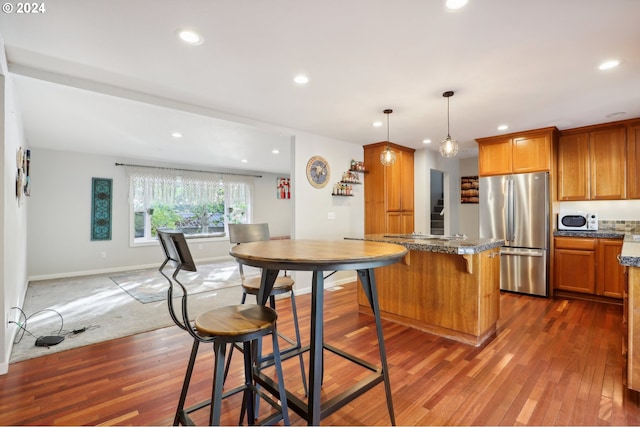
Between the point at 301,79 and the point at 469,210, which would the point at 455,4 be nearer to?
the point at 301,79

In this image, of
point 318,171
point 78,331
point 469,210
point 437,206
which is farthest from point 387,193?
point 78,331

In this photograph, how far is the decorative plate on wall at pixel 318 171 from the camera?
14.8 feet

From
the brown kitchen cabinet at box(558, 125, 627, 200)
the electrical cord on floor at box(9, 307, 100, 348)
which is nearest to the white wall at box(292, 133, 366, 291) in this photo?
the electrical cord on floor at box(9, 307, 100, 348)

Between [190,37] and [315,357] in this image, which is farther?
[190,37]

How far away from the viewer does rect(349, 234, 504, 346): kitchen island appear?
8.51ft

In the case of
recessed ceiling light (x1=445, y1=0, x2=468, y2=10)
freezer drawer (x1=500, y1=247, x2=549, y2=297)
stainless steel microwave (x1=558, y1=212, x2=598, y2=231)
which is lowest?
freezer drawer (x1=500, y1=247, x2=549, y2=297)

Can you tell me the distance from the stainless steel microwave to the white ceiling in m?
1.22

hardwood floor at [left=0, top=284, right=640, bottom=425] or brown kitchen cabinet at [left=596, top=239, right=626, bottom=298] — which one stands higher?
brown kitchen cabinet at [left=596, top=239, right=626, bottom=298]

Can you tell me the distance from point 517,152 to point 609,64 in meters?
2.07

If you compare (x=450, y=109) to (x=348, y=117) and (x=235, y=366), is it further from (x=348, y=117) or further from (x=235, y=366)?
(x=235, y=366)

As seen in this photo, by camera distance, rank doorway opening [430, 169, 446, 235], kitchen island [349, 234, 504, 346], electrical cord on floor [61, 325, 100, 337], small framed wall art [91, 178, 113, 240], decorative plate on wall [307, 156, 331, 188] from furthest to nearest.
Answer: doorway opening [430, 169, 446, 235]
small framed wall art [91, 178, 113, 240]
decorative plate on wall [307, 156, 331, 188]
electrical cord on floor [61, 325, 100, 337]
kitchen island [349, 234, 504, 346]

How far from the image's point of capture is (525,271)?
4242mm

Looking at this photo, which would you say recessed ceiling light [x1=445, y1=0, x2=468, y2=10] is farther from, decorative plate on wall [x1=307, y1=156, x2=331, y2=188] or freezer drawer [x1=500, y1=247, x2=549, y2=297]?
freezer drawer [x1=500, y1=247, x2=549, y2=297]

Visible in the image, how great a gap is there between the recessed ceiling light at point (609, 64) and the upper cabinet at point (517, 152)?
1806 mm
